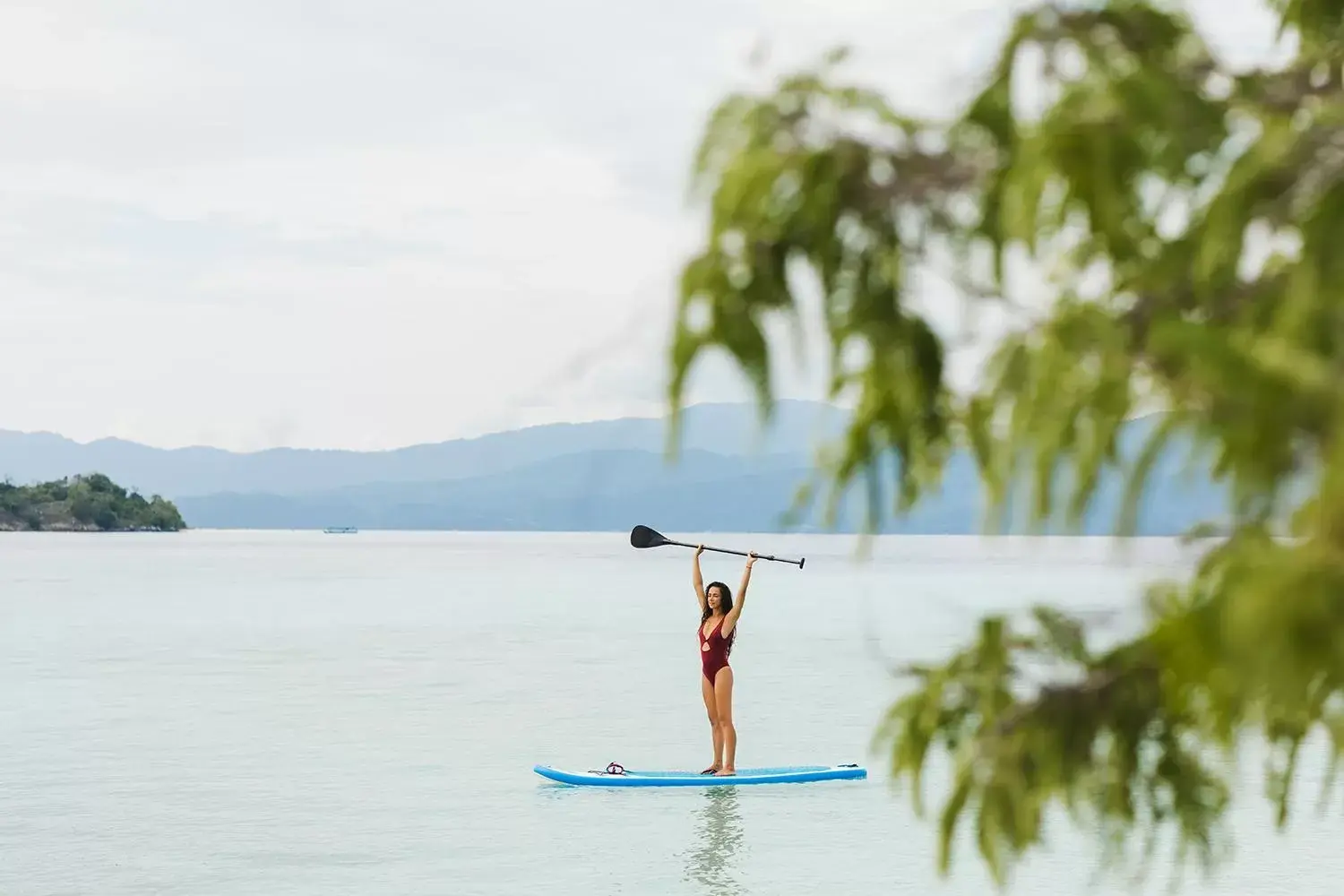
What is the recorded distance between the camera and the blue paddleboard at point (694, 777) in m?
19.2

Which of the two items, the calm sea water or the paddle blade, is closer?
the calm sea water

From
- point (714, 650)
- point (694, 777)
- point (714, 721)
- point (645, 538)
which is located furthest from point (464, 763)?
point (714, 650)

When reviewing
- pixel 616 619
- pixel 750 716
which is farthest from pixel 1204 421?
pixel 616 619

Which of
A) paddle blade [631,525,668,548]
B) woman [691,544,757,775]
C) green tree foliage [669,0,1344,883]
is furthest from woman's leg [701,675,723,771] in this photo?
green tree foliage [669,0,1344,883]

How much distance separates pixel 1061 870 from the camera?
15500 millimetres

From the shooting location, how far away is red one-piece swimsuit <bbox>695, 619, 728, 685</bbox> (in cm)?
1722

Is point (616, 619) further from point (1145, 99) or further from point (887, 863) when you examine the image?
point (1145, 99)

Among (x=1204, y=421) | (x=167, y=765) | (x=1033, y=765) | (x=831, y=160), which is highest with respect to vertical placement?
(x=831, y=160)

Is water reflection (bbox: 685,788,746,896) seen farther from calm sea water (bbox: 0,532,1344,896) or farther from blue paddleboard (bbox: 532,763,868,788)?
blue paddleboard (bbox: 532,763,868,788)

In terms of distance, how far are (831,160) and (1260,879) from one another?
1357cm

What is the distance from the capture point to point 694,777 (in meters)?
19.0

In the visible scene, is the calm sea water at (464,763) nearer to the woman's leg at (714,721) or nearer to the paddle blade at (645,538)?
the woman's leg at (714,721)

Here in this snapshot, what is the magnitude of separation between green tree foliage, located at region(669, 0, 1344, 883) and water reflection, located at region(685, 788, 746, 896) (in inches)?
431

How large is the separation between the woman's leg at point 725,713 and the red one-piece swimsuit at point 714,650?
8 cm
